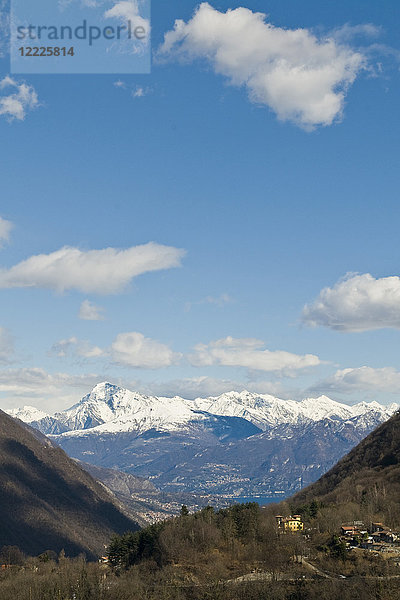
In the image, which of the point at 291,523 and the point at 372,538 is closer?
the point at 372,538

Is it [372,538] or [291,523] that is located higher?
[291,523]

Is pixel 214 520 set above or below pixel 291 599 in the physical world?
above

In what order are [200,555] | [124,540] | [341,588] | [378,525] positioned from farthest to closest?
[124,540]
[378,525]
[200,555]
[341,588]

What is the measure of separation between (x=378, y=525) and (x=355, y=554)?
2135 centimetres

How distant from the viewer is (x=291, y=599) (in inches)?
5281

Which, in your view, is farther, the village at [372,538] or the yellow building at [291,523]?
the yellow building at [291,523]

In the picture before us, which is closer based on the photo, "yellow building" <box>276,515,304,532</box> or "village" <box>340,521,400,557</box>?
"village" <box>340,521,400,557</box>

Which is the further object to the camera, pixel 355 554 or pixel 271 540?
pixel 271 540

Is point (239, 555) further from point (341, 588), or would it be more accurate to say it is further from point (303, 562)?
point (341, 588)

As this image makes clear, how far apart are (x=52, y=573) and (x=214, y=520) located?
44528mm

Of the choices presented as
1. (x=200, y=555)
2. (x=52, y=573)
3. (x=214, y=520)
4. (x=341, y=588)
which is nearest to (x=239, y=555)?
(x=200, y=555)

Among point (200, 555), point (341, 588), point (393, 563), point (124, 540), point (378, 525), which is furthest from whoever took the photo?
point (124, 540)

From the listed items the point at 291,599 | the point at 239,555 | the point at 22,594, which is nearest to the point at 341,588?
the point at 291,599

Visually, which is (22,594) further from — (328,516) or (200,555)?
(328,516)
